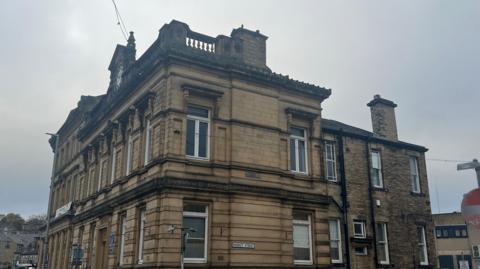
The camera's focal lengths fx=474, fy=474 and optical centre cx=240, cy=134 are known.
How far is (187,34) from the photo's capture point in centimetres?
1888

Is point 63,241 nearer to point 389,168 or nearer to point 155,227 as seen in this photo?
point 155,227

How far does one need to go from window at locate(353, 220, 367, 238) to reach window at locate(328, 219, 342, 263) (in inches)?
43.0

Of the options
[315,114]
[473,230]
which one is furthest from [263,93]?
[473,230]

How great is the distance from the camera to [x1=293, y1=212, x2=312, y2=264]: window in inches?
771

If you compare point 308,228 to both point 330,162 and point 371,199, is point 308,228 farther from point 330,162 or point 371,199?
point 371,199

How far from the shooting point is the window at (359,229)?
76.0ft

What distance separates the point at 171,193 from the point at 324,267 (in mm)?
7612

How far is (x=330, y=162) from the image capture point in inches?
931

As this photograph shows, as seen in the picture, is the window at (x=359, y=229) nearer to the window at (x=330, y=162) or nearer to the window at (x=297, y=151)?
the window at (x=330, y=162)

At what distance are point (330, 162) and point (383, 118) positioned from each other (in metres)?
5.40

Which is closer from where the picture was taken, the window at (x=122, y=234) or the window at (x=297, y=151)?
the window at (x=122, y=234)

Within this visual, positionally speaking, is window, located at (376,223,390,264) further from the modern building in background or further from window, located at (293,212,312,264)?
the modern building in background

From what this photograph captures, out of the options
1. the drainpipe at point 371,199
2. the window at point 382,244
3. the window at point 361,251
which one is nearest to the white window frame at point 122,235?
the window at point 361,251

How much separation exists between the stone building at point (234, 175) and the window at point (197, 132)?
5 cm
